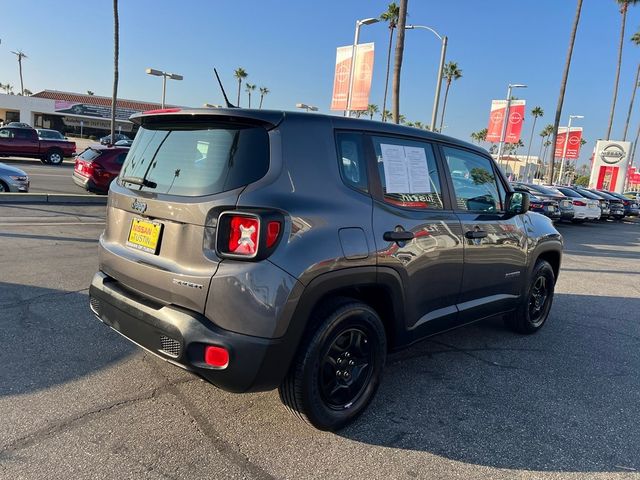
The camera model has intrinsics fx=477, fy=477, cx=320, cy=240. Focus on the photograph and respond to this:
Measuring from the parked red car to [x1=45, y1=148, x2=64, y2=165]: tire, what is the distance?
12.0 m

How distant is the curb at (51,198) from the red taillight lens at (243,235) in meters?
10.2

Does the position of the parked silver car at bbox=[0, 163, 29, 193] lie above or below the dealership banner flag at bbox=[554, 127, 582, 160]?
below

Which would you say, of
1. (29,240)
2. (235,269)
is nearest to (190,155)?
(235,269)

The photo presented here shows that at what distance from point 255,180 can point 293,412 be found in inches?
55.3

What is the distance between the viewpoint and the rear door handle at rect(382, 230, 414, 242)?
303cm

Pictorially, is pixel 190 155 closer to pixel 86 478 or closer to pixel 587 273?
pixel 86 478

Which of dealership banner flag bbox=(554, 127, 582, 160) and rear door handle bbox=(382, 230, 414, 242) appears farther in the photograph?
dealership banner flag bbox=(554, 127, 582, 160)

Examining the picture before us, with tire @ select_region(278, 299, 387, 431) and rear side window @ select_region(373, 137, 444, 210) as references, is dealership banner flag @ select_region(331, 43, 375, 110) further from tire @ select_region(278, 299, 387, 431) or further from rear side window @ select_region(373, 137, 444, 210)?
tire @ select_region(278, 299, 387, 431)

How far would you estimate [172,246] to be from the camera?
106 inches

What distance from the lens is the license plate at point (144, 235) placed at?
2799 millimetres

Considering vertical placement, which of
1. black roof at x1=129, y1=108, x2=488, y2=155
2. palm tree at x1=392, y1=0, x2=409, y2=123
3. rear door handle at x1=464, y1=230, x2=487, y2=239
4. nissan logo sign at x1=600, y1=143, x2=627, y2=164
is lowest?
rear door handle at x1=464, y1=230, x2=487, y2=239

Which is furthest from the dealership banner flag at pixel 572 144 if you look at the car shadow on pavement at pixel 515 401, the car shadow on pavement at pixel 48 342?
the car shadow on pavement at pixel 48 342

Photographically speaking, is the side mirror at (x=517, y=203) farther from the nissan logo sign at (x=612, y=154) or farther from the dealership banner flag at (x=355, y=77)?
the nissan logo sign at (x=612, y=154)

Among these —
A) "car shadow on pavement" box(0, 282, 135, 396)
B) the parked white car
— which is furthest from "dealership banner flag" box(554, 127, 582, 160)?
"car shadow on pavement" box(0, 282, 135, 396)
